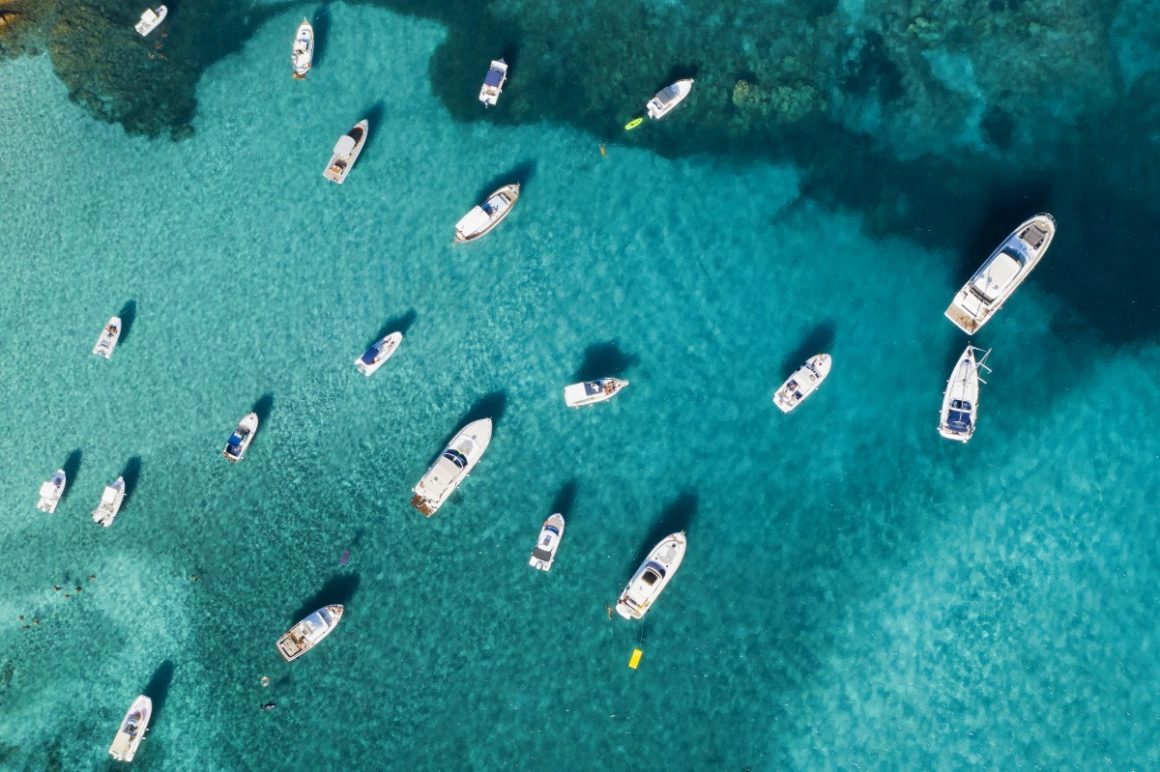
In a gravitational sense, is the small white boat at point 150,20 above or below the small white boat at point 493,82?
above

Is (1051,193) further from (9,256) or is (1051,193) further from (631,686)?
(9,256)

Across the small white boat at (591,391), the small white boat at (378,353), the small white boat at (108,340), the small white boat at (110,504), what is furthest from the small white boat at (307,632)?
the small white boat at (108,340)

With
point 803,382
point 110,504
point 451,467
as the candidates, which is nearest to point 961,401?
point 803,382

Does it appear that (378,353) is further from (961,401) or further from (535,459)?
(961,401)

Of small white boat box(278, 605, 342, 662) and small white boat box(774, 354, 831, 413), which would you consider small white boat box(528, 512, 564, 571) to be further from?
small white boat box(774, 354, 831, 413)

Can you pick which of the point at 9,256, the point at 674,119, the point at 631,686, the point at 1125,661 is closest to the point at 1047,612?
the point at 1125,661

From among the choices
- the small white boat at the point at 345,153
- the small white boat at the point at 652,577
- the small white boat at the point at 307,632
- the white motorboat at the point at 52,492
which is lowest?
the small white boat at the point at 652,577

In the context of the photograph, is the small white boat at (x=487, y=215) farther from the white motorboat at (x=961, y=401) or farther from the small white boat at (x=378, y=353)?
the white motorboat at (x=961, y=401)
